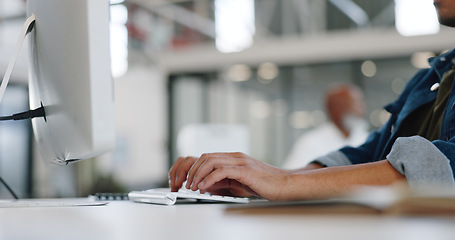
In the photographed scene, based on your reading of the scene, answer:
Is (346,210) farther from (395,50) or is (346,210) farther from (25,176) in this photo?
(25,176)

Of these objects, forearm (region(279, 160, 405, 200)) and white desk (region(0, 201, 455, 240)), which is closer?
white desk (region(0, 201, 455, 240))

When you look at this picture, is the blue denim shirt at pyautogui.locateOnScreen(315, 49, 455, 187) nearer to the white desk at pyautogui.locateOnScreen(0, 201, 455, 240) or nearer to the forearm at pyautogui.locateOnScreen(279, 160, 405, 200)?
the forearm at pyautogui.locateOnScreen(279, 160, 405, 200)

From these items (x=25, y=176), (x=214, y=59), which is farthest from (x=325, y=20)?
(x=25, y=176)

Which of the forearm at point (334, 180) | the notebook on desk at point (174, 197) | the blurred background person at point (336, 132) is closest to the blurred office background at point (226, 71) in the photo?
the blurred background person at point (336, 132)

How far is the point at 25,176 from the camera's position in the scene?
21.8 feet

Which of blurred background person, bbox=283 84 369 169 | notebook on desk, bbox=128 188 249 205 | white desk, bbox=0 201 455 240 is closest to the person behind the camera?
white desk, bbox=0 201 455 240

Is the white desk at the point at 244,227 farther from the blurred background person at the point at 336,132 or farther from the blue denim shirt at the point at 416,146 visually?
the blurred background person at the point at 336,132

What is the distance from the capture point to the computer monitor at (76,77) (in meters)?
0.75

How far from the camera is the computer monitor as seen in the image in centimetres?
75

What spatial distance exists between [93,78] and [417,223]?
49 centimetres

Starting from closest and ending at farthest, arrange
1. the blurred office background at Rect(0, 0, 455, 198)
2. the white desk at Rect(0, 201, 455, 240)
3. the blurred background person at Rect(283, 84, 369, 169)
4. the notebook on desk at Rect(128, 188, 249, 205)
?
the white desk at Rect(0, 201, 455, 240)
the notebook on desk at Rect(128, 188, 249, 205)
the blurred background person at Rect(283, 84, 369, 169)
the blurred office background at Rect(0, 0, 455, 198)

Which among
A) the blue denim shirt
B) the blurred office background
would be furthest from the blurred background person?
the blue denim shirt

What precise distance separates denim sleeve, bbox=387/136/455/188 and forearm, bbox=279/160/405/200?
0.12 ft

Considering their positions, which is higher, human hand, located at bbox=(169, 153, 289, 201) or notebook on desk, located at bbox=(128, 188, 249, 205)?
human hand, located at bbox=(169, 153, 289, 201)
